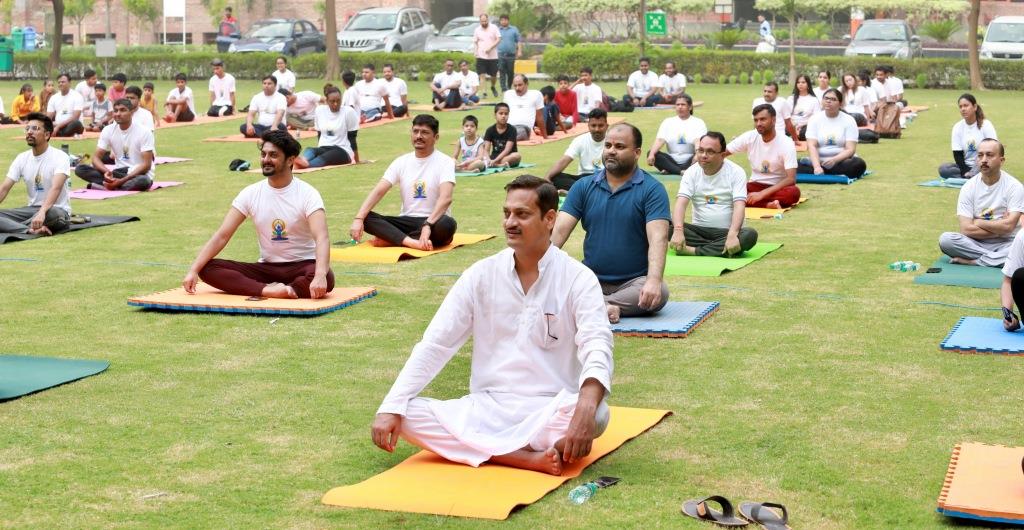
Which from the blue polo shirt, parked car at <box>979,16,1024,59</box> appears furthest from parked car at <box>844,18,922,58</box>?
the blue polo shirt

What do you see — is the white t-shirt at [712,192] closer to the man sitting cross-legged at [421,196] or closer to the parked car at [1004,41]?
the man sitting cross-legged at [421,196]

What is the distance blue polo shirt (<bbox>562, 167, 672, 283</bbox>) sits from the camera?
8.77 meters

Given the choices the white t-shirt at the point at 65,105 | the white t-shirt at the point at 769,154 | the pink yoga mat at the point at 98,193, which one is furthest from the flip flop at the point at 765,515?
the white t-shirt at the point at 65,105

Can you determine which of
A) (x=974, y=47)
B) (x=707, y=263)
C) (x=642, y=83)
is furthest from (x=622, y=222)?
(x=974, y=47)

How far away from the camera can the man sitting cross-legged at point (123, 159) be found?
1662 centimetres

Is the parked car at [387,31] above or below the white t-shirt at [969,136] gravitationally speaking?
above

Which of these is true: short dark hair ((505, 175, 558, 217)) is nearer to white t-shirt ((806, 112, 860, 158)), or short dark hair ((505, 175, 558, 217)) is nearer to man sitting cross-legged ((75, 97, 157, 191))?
man sitting cross-legged ((75, 97, 157, 191))

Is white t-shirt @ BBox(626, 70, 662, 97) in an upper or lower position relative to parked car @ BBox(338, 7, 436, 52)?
lower

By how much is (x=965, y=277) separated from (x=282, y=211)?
498 centimetres

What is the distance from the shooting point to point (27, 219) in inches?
523

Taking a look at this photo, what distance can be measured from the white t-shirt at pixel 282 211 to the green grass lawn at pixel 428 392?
27.0 inches

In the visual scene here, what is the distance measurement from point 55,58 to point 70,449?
34.5 m

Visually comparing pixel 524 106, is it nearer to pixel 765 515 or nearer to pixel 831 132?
pixel 831 132

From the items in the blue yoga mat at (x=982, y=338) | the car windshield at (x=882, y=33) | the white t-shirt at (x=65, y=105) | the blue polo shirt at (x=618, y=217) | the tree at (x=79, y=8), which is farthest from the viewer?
the tree at (x=79, y=8)
